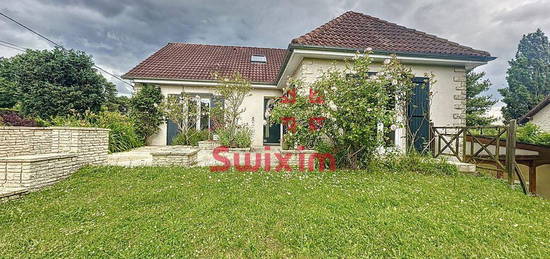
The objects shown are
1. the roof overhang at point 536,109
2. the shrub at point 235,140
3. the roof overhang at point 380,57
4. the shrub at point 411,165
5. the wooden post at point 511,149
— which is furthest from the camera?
the roof overhang at point 536,109

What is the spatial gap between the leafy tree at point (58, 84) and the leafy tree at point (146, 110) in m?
3.58

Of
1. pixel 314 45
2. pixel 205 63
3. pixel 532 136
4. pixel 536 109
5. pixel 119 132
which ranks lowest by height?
pixel 119 132

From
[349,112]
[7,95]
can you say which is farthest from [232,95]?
[7,95]

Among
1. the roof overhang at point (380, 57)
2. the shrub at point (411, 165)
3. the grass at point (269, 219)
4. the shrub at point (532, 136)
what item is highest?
the roof overhang at point (380, 57)

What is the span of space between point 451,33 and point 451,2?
12.7 feet

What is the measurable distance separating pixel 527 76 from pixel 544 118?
10244mm

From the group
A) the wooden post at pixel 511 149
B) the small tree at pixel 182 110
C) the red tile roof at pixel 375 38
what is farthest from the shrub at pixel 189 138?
the wooden post at pixel 511 149

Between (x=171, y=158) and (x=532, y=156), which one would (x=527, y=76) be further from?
(x=171, y=158)

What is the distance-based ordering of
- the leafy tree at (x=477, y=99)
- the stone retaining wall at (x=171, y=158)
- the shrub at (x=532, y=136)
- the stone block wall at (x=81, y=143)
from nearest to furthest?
the stone block wall at (x=81, y=143)
the stone retaining wall at (x=171, y=158)
the shrub at (x=532, y=136)
the leafy tree at (x=477, y=99)

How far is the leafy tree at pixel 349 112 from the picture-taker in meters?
4.37

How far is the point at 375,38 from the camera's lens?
6707mm

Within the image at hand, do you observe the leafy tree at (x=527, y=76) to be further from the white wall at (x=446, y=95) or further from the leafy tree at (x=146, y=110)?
the leafy tree at (x=146, y=110)

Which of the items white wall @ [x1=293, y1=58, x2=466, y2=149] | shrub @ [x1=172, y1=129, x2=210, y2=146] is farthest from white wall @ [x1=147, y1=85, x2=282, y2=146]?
white wall @ [x1=293, y1=58, x2=466, y2=149]

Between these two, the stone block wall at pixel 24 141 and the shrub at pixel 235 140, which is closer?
the stone block wall at pixel 24 141
